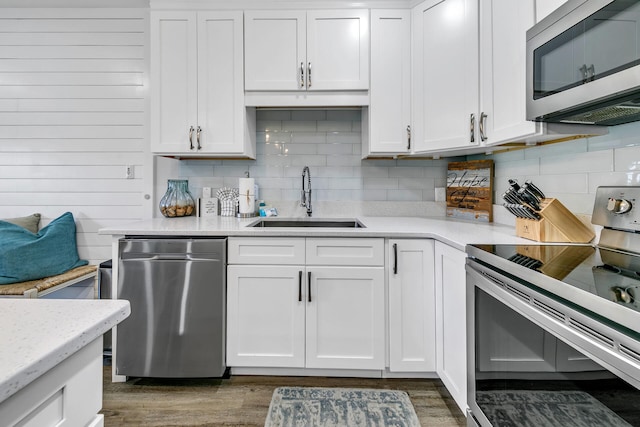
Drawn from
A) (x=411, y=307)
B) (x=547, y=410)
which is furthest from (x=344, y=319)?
(x=547, y=410)

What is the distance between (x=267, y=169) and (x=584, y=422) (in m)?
2.28

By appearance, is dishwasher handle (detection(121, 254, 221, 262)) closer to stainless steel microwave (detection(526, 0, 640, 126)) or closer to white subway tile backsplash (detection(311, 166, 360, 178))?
white subway tile backsplash (detection(311, 166, 360, 178))

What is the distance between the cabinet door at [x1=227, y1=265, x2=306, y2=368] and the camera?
1.86m

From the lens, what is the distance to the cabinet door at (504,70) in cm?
147

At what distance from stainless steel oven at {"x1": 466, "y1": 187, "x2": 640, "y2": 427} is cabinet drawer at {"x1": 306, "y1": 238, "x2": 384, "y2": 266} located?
1.85ft

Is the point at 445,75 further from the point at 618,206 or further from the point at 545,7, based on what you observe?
the point at 618,206

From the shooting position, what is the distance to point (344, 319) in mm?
1853

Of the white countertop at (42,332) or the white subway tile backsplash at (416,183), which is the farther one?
the white subway tile backsplash at (416,183)

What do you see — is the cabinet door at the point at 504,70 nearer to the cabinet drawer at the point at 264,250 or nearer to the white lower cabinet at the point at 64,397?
the cabinet drawer at the point at 264,250

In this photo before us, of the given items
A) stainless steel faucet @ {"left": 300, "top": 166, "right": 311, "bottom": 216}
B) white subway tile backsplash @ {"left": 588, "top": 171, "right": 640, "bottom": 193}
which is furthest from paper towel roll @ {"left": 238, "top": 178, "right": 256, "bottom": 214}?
white subway tile backsplash @ {"left": 588, "top": 171, "right": 640, "bottom": 193}

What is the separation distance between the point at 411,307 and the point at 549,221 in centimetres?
80

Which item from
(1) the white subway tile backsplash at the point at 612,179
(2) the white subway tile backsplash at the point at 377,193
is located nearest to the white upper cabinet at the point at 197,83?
(2) the white subway tile backsplash at the point at 377,193

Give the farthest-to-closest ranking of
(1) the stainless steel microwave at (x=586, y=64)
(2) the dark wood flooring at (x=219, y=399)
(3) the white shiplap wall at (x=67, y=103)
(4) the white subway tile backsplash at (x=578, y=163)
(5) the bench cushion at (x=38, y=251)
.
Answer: (3) the white shiplap wall at (x=67, y=103)
(5) the bench cushion at (x=38, y=251)
(2) the dark wood flooring at (x=219, y=399)
(4) the white subway tile backsplash at (x=578, y=163)
(1) the stainless steel microwave at (x=586, y=64)

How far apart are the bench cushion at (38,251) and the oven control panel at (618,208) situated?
10.4ft
